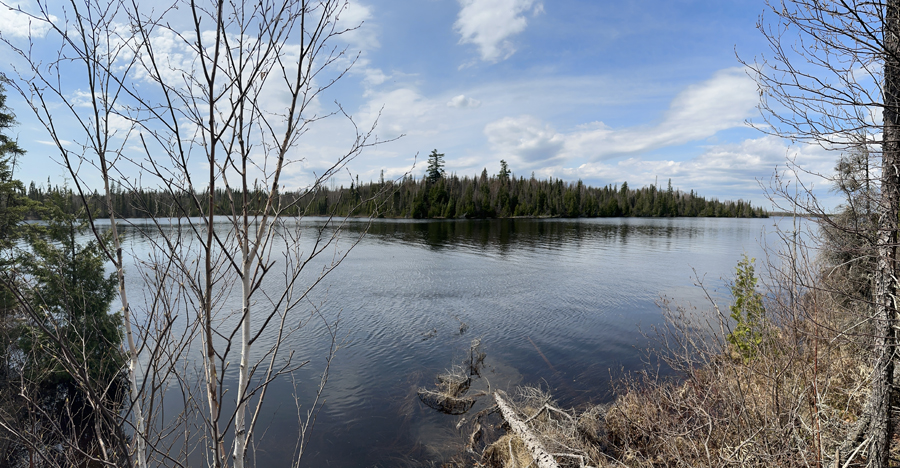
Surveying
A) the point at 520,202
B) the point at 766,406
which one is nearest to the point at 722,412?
the point at 766,406

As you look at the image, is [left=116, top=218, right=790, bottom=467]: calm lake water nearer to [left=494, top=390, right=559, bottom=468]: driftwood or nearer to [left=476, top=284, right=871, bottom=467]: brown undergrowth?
[left=494, top=390, right=559, bottom=468]: driftwood

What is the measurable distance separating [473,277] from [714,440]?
739 inches

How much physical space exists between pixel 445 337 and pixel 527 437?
7287 millimetres

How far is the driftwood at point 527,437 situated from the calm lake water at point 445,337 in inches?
41.3

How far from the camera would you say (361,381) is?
1160 centimetres

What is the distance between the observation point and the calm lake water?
30.3ft

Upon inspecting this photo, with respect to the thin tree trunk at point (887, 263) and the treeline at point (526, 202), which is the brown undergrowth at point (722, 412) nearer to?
the thin tree trunk at point (887, 263)

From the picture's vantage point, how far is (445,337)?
14.6 m

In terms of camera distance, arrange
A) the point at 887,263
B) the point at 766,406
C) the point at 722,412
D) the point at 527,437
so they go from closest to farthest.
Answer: the point at 887,263 < the point at 766,406 < the point at 722,412 < the point at 527,437

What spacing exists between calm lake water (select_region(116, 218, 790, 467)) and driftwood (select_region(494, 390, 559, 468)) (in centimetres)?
105

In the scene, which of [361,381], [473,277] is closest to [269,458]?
[361,381]

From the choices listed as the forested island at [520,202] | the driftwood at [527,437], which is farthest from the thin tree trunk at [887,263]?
the forested island at [520,202]

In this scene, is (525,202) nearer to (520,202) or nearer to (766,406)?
(520,202)

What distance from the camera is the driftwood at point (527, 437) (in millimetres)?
6734
